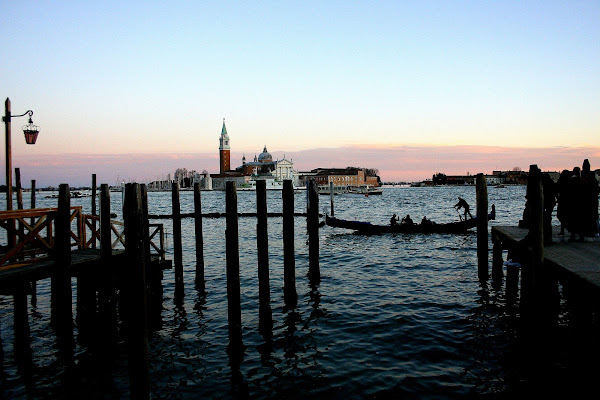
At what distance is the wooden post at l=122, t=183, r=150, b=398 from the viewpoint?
5.39 m

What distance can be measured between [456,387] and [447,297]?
5198mm

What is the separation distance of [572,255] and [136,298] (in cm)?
682

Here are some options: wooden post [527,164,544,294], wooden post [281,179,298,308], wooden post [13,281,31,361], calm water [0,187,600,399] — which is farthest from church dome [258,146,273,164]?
wooden post [527,164,544,294]

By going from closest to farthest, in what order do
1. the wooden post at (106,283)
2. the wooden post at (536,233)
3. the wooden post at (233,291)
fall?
1. the wooden post at (536,233)
2. the wooden post at (233,291)
3. the wooden post at (106,283)

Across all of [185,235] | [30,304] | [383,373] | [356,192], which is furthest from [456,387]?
[356,192]

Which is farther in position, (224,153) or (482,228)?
(224,153)

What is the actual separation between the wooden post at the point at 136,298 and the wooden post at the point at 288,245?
188 inches

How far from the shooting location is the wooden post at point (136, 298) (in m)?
5.39

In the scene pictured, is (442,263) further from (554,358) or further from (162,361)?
(162,361)

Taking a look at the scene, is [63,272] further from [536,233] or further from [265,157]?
[265,157]

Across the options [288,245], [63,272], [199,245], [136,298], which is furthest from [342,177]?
[136,298]

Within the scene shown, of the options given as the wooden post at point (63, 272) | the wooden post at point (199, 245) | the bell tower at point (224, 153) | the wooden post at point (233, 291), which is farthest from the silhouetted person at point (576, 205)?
the bell tower at point (224, 153)

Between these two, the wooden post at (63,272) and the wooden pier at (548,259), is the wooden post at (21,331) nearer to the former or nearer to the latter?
the wooden post at (63,272)

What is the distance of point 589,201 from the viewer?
8.74 metres
